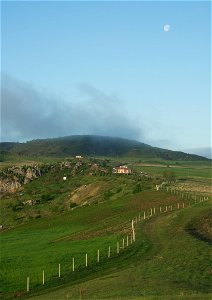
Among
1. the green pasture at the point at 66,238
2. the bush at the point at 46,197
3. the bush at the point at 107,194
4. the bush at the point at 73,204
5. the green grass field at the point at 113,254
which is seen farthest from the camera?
the bush at the point at 46,197

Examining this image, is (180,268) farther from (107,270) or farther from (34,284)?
(34,284)

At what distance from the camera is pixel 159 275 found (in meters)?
43.6

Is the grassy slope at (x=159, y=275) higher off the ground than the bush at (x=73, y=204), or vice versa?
the bush at (x=73, y=204)

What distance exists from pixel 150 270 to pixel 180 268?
2.70m

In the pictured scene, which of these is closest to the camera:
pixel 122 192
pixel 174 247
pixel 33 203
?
pixel 174 247

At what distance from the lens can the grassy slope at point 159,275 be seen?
3681cm

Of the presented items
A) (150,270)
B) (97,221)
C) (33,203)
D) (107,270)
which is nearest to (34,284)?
(107,270)

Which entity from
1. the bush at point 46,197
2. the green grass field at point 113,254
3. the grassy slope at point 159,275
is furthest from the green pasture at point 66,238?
the bush at point 46,197

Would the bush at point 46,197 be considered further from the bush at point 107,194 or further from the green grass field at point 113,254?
the green grass field at point 113,254

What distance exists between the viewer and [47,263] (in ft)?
208

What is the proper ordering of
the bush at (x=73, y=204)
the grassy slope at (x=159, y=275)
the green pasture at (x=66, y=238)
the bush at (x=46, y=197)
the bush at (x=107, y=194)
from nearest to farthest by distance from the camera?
the grassy slope at (x=159, y=275) < the green pasture at (x=66, y=238) < the bush at (x=107, y=194) < the bush at (x=73, y=204) < the bush at (x=46, y=197)

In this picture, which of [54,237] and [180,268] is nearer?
[180,268]

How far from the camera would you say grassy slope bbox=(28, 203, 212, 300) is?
36812 millimetres

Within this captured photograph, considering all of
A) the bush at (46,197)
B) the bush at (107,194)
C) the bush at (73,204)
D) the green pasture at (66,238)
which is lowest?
the green pasture at (66,238)
